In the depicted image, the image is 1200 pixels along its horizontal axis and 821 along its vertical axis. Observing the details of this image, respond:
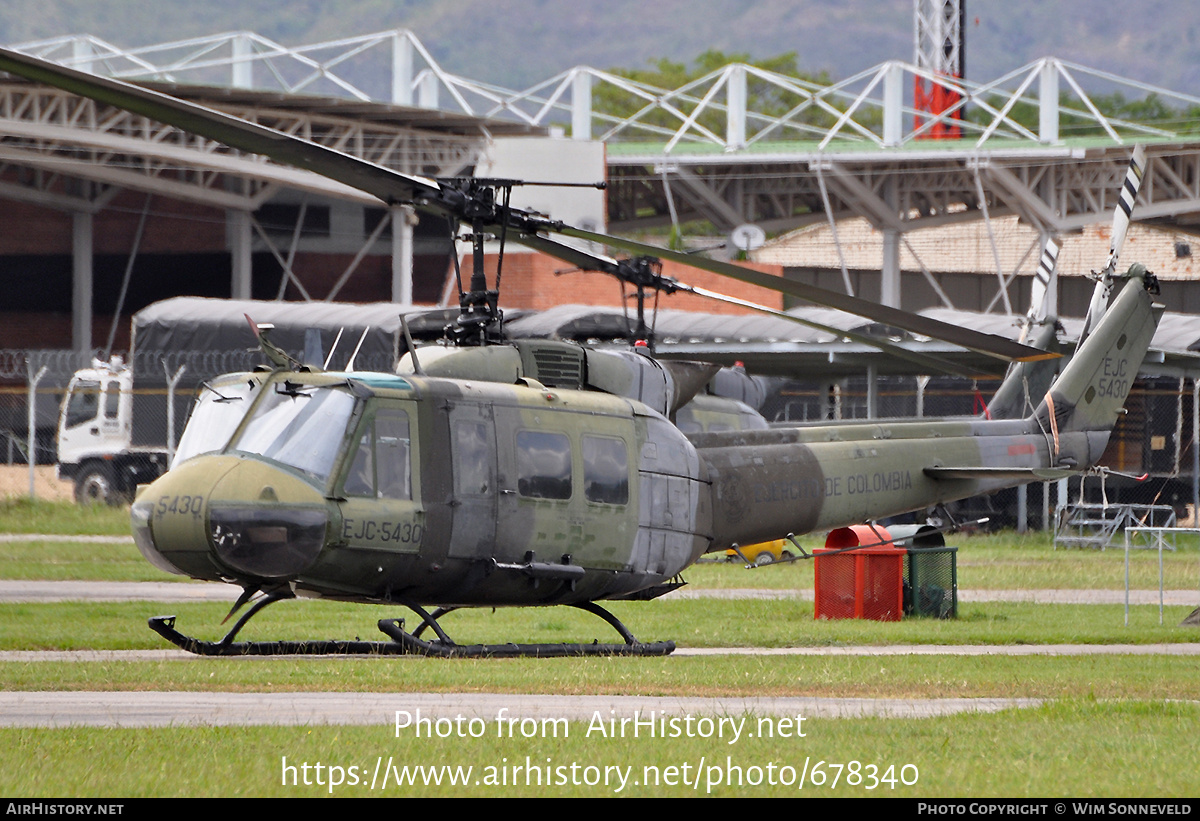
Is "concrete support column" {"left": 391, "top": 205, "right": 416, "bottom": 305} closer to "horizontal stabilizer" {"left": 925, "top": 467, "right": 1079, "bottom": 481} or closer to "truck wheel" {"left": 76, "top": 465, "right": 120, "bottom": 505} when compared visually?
"truck wheel" {"left": 76, "top": 465, "right": 120, "bottom": 505}

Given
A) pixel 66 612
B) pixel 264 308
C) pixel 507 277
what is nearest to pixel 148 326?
pixel 264 308

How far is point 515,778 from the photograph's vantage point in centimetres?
769

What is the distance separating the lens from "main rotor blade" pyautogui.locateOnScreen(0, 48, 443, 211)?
953 centimetres

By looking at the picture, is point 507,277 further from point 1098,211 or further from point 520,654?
point 520,654

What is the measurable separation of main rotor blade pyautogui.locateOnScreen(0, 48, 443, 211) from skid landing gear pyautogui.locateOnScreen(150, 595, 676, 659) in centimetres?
336

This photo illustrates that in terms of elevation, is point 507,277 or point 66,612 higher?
point 507,277

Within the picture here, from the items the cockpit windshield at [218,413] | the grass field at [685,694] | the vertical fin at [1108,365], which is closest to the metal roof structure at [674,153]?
the vertical fin at [1108,365]

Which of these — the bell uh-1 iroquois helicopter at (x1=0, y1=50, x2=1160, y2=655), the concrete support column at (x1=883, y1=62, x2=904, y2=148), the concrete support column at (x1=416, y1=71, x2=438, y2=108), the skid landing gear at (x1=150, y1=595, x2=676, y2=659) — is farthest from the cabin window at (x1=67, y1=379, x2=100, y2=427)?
the concrete support column at (x1=883, y1=62, x2=904, y2=148)

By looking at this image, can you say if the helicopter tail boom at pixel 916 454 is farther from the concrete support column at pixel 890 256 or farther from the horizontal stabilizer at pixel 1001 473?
the concrete support column at pixel 890 256

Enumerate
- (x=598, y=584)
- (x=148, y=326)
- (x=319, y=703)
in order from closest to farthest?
(x=319, y=703) < (x=598, y=584) < (x=148, y=326)

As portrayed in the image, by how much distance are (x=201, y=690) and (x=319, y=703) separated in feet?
3.95

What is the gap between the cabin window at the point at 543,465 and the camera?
13.2m

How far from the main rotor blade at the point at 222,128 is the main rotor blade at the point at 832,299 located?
1514 millimetres

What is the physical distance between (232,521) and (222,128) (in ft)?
9.48
